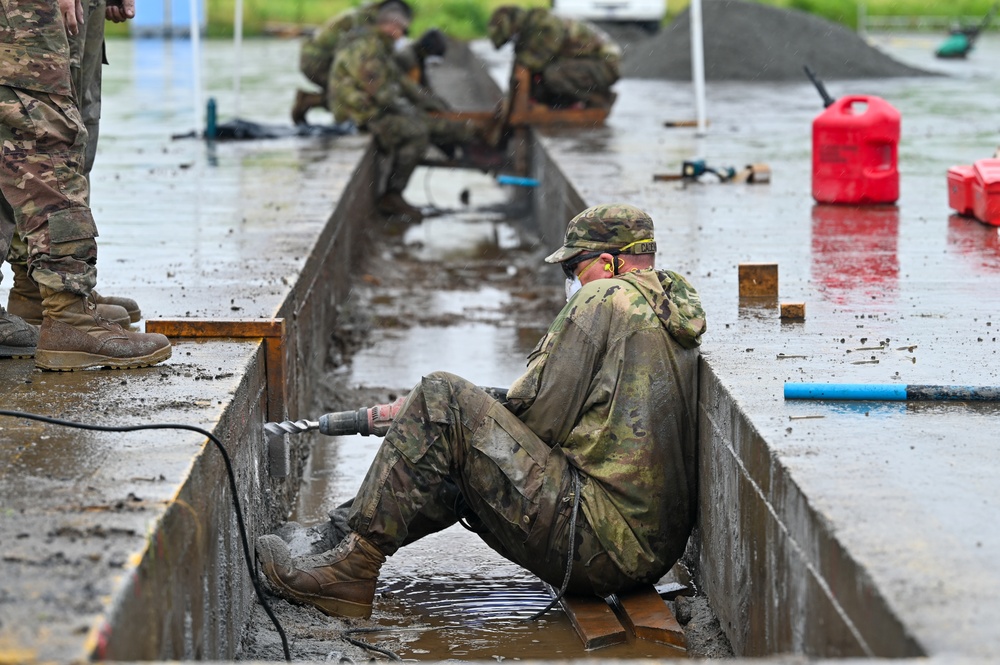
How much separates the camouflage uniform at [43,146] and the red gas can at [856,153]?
16.0 ft

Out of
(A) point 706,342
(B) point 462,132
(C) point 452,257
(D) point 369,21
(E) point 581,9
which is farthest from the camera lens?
(E) point 581,9

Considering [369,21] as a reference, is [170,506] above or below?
below

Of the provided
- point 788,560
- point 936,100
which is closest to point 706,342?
point 788,560

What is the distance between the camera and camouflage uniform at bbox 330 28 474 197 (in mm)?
12281

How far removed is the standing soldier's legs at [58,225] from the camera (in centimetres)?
432

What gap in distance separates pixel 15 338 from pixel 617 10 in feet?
73.6

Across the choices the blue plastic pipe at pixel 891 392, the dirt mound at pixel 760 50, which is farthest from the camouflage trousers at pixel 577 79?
the blue plastic pipe at pixel 891 392

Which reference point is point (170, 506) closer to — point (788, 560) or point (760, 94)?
point (788, 560)

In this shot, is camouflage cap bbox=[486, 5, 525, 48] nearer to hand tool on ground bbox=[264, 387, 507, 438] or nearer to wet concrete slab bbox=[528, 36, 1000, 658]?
wet concrete slab bbox=[528, 36, 1000, 658]

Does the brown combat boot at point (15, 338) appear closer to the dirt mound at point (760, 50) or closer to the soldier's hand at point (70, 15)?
the soldier's hand at point (70, 15)

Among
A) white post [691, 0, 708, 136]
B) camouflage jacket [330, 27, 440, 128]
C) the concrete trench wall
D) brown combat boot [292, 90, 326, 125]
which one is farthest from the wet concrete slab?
brown combat boot [292, 90, 326, 125]

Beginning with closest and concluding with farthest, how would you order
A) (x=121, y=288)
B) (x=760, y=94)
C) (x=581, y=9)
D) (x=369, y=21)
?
1. (x=121, y=288)
2. (x=369, y=21)
3. (x=760, y=94)
4. (x=581, y=9)

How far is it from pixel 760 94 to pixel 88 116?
1297 centimetres

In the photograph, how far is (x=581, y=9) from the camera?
2538cm
